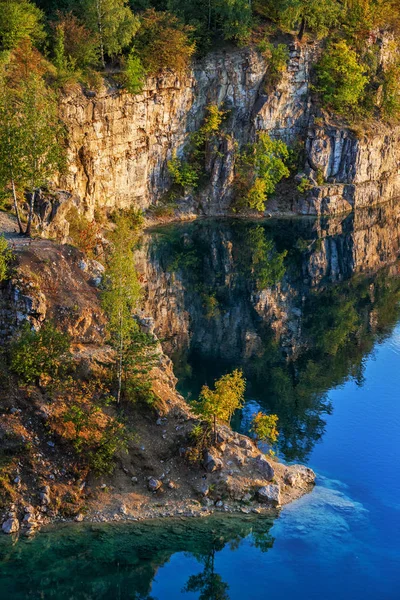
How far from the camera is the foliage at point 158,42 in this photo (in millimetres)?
68938

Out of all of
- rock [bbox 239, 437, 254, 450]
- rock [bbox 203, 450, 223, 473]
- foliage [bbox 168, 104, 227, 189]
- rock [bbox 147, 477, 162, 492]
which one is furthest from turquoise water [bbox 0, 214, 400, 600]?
foliage [bbox 168, 104, 227, 189]

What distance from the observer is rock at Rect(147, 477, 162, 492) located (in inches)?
1157

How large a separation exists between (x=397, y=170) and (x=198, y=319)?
48.3m

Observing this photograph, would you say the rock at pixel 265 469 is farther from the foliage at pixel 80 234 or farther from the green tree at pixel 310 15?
the green tree at pixel 310 15

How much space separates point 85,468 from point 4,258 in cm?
1001

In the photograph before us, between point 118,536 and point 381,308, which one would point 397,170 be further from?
point 118,536

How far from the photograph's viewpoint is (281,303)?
55500 mm

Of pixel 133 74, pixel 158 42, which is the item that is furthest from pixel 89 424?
pixel 158 42

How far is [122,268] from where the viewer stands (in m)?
31.9

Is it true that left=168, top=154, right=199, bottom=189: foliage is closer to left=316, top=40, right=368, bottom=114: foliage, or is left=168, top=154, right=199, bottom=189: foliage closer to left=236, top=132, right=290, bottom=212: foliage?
left=236, top=132, right=290, bottom=212: foliage

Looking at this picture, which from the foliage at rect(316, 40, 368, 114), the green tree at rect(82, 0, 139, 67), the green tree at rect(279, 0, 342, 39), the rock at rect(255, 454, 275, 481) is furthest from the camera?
the foliage at rect(316, 40, 368, 114)

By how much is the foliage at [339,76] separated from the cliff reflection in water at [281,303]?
1329 cm

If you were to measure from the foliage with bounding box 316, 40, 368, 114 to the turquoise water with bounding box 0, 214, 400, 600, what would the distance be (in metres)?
17.1

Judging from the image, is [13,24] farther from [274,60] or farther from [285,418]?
[285,418]
